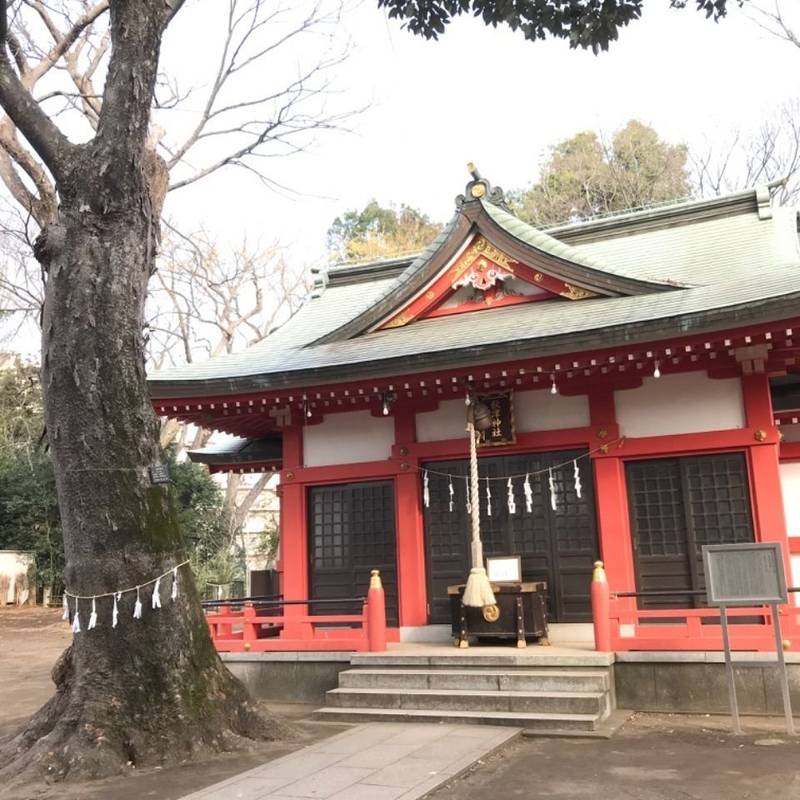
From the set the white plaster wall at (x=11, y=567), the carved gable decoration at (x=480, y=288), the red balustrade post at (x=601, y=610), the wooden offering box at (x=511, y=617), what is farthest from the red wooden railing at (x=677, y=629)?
the white plaster wall at (x=11, y=567)

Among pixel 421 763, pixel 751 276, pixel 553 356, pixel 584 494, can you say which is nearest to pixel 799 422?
pixel 751 276

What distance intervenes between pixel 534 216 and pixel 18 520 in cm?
2209

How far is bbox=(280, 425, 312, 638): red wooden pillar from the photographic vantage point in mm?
10906

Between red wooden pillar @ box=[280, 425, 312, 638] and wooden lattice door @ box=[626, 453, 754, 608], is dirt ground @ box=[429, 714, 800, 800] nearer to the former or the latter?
wooden lattice door @ box=[626, 453, 754, 608]

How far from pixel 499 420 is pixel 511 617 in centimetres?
253

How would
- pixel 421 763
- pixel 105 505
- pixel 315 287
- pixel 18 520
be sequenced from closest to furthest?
1. pixel 421 763
2. pixel 105 505
3. pixel 315 287
4. pixel 18 520

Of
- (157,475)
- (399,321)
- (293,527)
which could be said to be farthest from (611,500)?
(157,475)

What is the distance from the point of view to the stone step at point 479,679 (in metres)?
7.73

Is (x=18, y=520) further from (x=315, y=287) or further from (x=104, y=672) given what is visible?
(x=104, y=672)

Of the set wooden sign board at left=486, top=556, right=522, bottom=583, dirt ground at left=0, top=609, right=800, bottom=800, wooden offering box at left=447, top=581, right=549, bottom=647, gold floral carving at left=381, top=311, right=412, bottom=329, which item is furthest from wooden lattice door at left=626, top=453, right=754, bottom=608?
gold floral carving at left=381, top=311, right=412, bottom=329

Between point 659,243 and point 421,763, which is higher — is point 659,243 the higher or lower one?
the higher one

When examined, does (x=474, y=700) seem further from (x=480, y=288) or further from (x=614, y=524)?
(x=480, y=288)

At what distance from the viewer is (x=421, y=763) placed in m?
6.05

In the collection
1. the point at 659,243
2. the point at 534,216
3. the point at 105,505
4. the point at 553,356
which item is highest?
the point at 534,216
